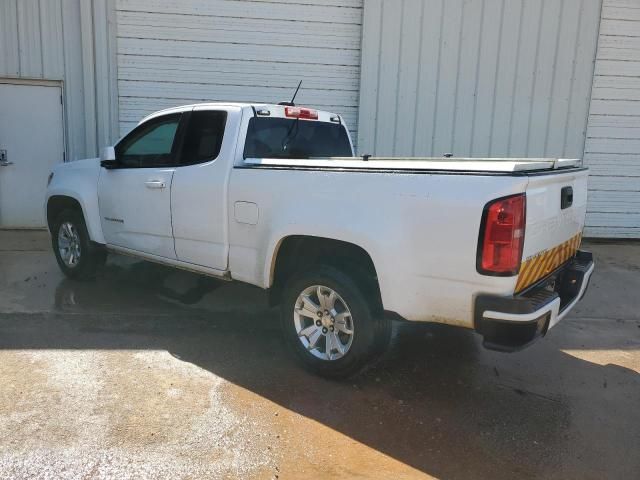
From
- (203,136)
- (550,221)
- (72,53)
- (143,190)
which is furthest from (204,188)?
(72,53)

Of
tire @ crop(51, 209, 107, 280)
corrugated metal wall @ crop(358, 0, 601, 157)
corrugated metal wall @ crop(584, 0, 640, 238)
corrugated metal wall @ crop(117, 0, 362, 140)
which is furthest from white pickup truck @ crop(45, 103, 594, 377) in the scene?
corrugated metal wall @ crop(584, 0, 640, 238)

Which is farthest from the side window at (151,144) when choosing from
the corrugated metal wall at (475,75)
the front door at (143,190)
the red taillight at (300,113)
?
the corrugated metal wall at (475,75)

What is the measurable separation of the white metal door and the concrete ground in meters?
4.09

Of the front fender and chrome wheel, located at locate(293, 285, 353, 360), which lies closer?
chrome wheel, located at locate(293, 285, 353, 360)

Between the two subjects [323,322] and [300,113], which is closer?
[323,322]

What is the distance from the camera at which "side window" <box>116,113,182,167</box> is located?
5.04 meters

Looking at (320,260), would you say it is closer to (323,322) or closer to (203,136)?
(323,322)

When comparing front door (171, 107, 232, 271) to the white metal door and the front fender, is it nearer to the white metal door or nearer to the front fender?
the front fender

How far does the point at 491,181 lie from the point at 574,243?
1508 mm

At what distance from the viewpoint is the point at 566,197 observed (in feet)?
11.8

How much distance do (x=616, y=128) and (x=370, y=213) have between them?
768cm

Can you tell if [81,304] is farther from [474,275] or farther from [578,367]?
[578,367]

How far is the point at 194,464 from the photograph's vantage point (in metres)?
2.93

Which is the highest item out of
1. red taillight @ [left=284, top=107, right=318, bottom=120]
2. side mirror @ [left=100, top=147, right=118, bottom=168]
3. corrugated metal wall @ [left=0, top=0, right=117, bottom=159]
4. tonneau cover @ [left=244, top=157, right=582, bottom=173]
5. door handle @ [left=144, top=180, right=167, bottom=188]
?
corrugated metal wall @ [left=0, top=0, right=117, bottom=159]
